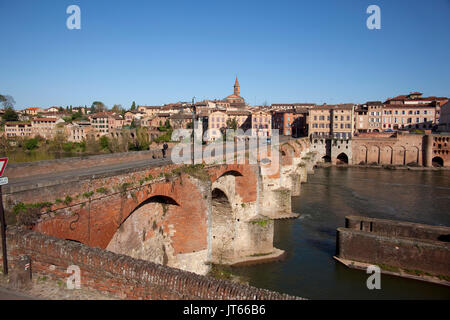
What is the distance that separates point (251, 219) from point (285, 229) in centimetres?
506

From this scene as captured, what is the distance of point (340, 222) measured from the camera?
24172 mm

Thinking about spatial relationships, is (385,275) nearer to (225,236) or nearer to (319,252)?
(319,252)

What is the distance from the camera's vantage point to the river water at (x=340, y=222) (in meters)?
14.8

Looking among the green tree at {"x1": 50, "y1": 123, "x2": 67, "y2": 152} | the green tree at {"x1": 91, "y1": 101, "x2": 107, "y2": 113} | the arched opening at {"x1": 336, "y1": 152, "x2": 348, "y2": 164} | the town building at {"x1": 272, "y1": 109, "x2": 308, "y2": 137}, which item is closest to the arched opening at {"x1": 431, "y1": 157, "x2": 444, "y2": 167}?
the arched opening at {"x1": 336, "y1": 152, "x2": 348, "y2": 164}

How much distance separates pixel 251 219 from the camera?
1942 cm

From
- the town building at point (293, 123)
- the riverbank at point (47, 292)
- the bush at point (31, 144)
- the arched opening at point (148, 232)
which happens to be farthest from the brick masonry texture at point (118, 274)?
the town building at point (293, 123)

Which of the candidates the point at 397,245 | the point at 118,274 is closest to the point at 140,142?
the point at 397,245

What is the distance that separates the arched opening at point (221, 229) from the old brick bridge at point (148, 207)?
0.19ft

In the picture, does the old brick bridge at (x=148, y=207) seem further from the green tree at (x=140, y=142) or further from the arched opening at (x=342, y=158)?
the arched opening at (x=342, y=158)

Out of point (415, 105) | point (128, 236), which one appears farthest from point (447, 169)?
point (128, 236)

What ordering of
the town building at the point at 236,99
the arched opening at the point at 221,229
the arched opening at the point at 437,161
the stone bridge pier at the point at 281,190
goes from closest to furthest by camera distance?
the arched opening at the point at 221,229 → the stone bridge pier at the point at 281,190 → the arched opening at the point at 437,161 → the town building at the point at 236,99

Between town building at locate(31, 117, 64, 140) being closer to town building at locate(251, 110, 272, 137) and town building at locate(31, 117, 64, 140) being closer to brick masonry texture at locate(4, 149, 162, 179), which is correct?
town building at locate(251, 110, 272, 137)

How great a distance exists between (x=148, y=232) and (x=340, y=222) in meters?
17.1

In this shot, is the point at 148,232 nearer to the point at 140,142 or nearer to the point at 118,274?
the point at 118,274
